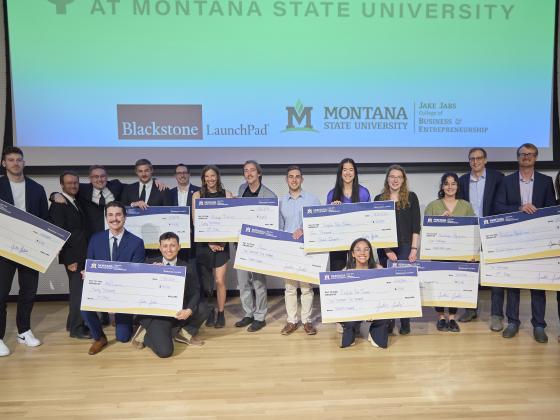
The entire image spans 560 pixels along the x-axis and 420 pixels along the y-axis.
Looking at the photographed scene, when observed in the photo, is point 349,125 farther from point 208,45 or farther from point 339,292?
point 339,292

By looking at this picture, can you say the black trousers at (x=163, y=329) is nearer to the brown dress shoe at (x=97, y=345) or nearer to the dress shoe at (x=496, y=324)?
the brown dress shoe at (x=97, y=345)

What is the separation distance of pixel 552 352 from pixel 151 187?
11.7 ft

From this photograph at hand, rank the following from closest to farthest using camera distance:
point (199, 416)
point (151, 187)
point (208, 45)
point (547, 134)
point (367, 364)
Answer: point (199, 416)
point (367, 364)
point (151, 187)
point (208, 45)
point (547, 134)

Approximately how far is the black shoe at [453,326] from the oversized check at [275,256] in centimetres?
123

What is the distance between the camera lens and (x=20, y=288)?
3.47 meters

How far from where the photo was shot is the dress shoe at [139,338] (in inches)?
132

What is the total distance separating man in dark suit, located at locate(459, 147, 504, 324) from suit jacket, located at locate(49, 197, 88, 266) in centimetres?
343

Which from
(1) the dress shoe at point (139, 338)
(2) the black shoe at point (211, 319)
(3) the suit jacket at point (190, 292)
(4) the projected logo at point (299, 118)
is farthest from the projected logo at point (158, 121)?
(1) the dress shoe at point (139, 338)

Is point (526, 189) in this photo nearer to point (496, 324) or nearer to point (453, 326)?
point (496, 324)

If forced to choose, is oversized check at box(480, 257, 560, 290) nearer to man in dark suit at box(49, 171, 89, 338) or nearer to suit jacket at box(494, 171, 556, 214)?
suit jacket at box(494, 171, 556, 214)

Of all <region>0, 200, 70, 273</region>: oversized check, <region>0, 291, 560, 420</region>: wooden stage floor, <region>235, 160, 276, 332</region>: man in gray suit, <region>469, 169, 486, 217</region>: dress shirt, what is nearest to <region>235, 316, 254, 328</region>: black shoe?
<region>235, 160, 276, 332</region>: man in gray suit

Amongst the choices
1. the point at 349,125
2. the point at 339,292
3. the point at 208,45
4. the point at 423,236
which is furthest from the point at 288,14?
the point at 339,292

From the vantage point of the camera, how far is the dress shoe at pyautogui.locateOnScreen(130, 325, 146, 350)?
3.35 m

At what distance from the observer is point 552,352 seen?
10.6ft
